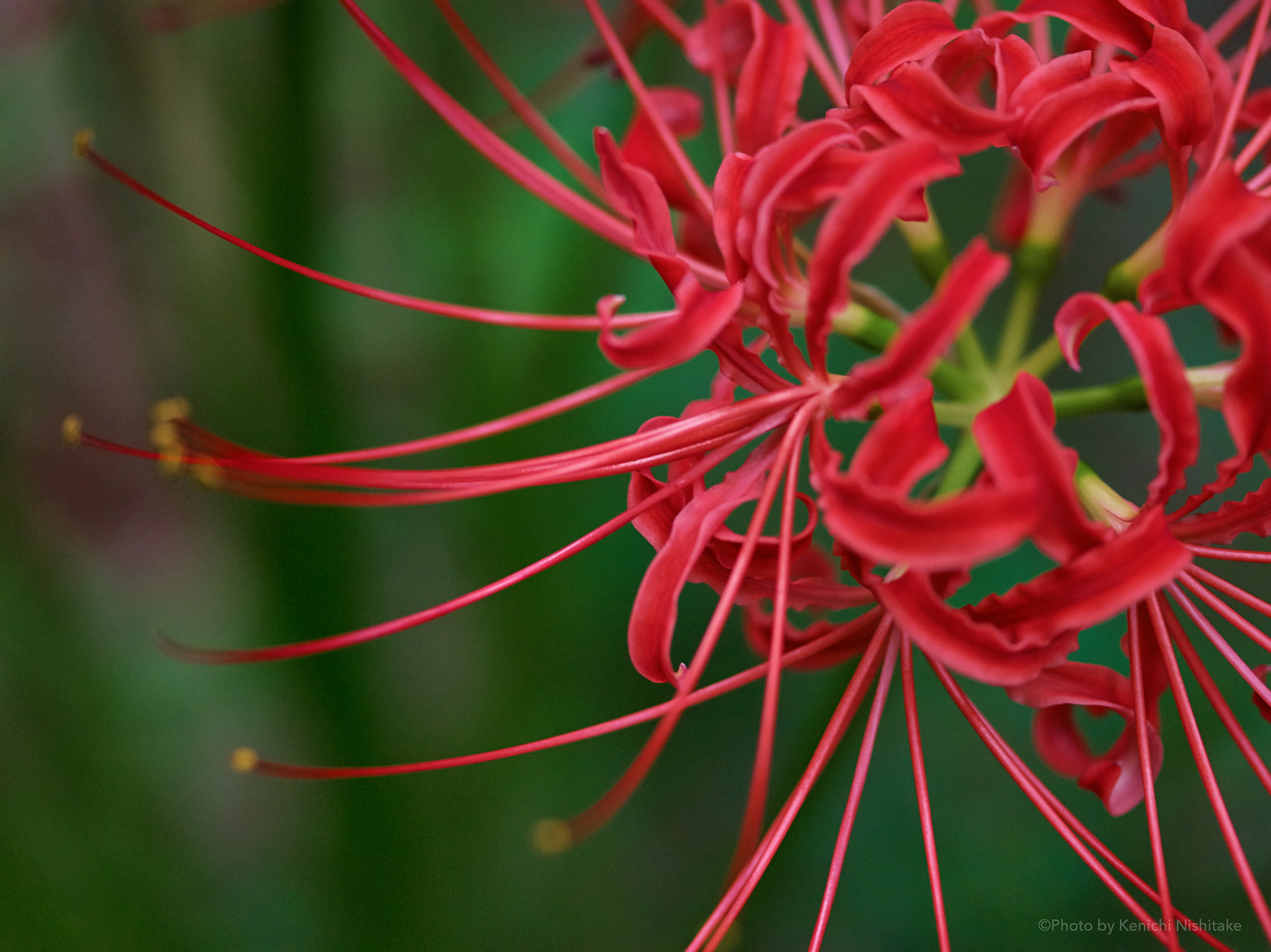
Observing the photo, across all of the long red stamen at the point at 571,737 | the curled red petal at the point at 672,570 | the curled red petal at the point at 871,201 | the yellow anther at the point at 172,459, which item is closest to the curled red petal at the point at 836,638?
the long red stamen at the point at 571,737

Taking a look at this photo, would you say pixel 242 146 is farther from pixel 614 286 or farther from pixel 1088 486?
pixel 1088 486

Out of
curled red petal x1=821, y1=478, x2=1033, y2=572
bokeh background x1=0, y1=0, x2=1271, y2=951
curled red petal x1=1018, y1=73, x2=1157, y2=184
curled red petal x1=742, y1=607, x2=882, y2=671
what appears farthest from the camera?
bokeh background x1=0, y1=0, x2=1271, y2=951

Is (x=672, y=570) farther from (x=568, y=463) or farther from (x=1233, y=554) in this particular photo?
(x=1233, y=554)

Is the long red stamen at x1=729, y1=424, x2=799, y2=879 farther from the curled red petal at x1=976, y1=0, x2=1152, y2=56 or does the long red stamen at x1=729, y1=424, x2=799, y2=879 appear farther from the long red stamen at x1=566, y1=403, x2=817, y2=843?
the curled red petal at x1=976, y1=0, x2=1152, y2=56

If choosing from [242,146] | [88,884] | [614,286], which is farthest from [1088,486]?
[88,884]

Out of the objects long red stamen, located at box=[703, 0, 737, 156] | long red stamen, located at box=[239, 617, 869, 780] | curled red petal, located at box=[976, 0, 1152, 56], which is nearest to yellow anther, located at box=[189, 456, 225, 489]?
long red stamen, located at box=[239, 617, 869, 780]

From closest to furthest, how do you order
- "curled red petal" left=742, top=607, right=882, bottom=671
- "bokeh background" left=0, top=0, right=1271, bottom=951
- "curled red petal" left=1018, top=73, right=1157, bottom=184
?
"curled red petal" left=1018, top=73, right=1157, bottom=184 < "curled red petal" left=742, top=607, right=882, bottom=671 < "bokeh background" left=0, top=0, right=1271, bottom=951

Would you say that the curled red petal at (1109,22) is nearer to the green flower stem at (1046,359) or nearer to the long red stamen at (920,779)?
the green flower stem at (1046,359)
